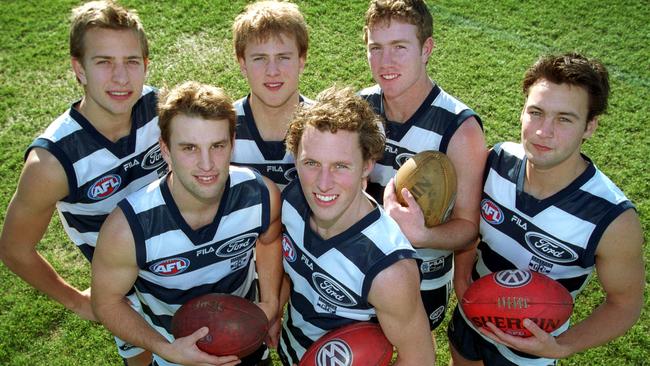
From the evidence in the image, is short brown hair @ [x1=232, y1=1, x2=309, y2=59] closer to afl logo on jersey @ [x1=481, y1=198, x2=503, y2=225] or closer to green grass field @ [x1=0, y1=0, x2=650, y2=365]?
afl logo on jersey @ [x1=481, y1=198, x2=503, y2=225]

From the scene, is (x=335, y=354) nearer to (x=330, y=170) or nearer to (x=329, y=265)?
(x=329, y=265)

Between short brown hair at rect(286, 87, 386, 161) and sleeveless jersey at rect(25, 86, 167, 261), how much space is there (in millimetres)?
1043

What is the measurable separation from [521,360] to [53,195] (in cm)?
273

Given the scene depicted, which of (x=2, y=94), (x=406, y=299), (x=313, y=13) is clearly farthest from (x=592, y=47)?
(x=2, y=94)

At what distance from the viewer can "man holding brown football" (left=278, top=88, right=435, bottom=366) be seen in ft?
8.64

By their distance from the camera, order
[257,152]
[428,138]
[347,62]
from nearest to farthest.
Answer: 1. [428,138]
2. [257,152]
3. [347,62]

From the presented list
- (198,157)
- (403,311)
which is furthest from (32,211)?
(403,311)

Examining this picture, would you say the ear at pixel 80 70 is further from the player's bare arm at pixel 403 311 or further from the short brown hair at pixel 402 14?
the player's bare arm at pixel 403 311

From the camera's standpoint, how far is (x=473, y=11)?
7980 millimetres

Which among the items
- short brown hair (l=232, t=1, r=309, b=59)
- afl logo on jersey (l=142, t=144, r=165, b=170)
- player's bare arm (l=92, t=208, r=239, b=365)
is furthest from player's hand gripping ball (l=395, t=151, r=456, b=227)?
afl logo on jersey (l=142, t=144, r=165, b=170)

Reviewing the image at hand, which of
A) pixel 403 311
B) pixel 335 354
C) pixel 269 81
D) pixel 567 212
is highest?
pixel 269 81

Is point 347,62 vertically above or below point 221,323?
above

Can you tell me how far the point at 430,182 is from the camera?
3.06 metres

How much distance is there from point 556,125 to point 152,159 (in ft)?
7.52
